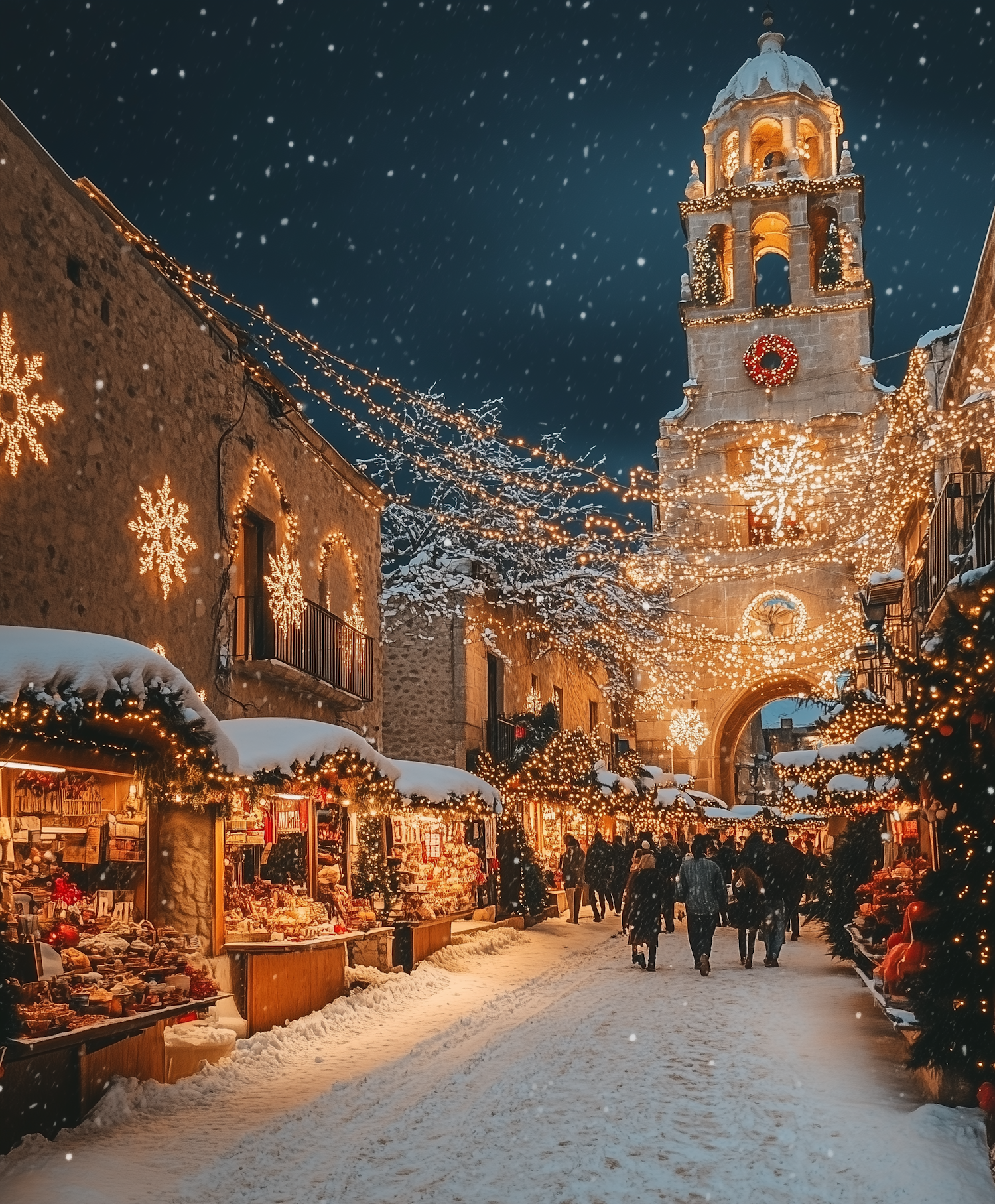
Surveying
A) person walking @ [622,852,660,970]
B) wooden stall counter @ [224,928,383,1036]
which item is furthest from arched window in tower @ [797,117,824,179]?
wooden stall counter @ [224,928,383,1036]

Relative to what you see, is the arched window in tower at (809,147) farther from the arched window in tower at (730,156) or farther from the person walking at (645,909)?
the person walking at (645,909)

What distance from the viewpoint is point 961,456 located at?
1512 cm

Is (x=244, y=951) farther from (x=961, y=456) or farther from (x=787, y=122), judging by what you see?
(x=787, y=122)

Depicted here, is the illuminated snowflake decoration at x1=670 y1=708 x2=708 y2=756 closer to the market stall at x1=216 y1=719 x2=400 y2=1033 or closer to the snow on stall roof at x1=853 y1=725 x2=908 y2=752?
the snow on stall roof at x1=853 y1=725 x2=908 y2=752

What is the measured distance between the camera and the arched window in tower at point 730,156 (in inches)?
1649

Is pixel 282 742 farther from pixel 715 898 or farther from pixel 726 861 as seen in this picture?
pixel 726 861

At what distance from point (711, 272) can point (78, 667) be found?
36.7 meters

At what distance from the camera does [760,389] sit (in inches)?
1574

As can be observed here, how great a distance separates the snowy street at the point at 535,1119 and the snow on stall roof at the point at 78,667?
2382mm

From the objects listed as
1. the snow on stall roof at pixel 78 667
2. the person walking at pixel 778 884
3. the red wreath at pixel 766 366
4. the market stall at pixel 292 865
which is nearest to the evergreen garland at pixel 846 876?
the person walking at pixel 778 884

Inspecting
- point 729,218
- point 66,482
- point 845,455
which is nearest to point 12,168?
point 66,482

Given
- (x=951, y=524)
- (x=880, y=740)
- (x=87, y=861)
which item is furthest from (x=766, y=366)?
(x=87, y=861)

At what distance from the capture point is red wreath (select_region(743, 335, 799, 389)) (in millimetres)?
39594

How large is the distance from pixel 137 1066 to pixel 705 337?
117 ft
